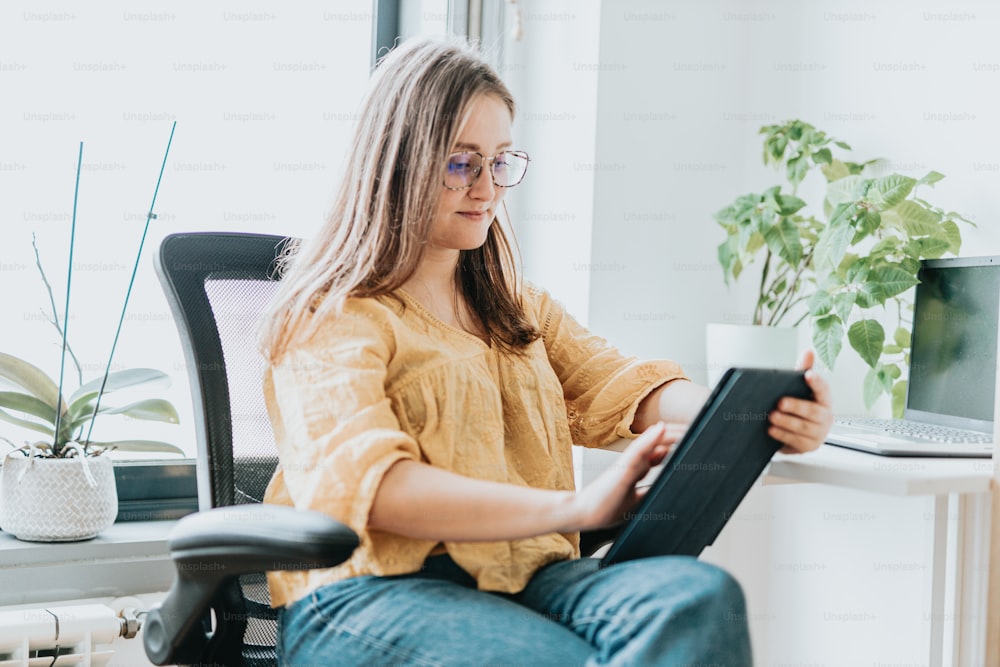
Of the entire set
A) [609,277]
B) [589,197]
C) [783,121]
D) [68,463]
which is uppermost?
[783,121]

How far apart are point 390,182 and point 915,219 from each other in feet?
2.95

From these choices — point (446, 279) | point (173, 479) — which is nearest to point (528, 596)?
point (446, 279)

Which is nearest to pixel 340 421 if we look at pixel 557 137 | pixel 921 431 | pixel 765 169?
pixel 921 431

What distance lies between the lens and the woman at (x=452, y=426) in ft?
3.09

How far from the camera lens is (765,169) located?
2.11 m

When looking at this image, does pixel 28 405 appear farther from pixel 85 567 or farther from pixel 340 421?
pixel 340 421

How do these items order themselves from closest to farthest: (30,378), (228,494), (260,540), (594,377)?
1. (260,540)
2. (228,494)
3. (594,377)
4. (30,378)

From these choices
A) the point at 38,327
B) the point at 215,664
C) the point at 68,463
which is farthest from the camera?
the point at 38,327

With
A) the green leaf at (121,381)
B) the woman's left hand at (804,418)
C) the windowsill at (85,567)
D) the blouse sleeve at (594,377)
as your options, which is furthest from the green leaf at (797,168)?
the windowsill at (85,567)

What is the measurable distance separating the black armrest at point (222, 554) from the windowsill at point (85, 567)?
0.69 metres

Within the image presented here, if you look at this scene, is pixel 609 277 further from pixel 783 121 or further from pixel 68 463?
pixel 68 463

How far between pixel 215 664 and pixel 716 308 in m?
1.38

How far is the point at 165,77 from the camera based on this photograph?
1867 millimetres

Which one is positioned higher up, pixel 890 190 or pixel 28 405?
pixel 890 190
